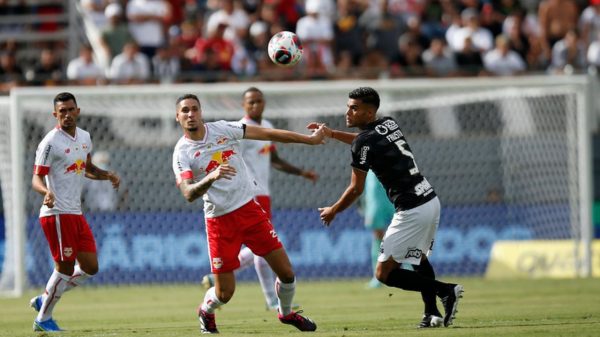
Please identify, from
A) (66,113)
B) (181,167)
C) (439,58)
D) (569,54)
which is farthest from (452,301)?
(569,54)

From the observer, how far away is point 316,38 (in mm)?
23016

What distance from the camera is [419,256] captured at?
1072 centimetres

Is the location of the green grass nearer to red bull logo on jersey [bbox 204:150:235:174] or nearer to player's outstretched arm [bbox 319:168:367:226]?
player's outstretched arm [bbox 319:168:367:226]

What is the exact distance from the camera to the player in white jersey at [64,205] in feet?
39.7

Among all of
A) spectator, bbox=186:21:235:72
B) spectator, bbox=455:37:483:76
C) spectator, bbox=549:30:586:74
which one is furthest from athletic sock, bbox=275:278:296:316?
spectator, bbox=549:30:586:74

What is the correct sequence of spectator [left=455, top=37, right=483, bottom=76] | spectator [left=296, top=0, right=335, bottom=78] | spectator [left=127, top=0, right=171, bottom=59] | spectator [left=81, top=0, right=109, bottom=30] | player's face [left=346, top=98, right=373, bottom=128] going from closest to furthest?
player's face [left=346, top=98, right=373, bottom=128] < spectator [left=455, top=37, right=483, bottom=76] < spectator [left=296, top=0, right=335, bottom=78] < spectator [left=127, top=0, right=171, bottom=59] < spectator [left=81, top=0, right=109, bottom=30]

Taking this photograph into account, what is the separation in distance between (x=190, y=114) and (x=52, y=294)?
112 inches

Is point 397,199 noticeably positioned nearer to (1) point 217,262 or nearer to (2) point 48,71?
(1) point 217,262

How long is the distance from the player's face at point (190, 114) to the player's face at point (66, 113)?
6.10 feet

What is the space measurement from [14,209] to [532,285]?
8.24 metres

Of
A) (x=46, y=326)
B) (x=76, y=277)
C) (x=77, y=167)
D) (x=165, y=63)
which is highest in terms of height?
(x=165, y=63)

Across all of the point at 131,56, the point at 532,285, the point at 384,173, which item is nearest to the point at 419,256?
the point at 384,173

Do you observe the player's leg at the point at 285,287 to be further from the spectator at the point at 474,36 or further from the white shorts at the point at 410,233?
the spectator at the point at 474,36

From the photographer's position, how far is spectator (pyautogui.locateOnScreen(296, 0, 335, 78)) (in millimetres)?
22844
